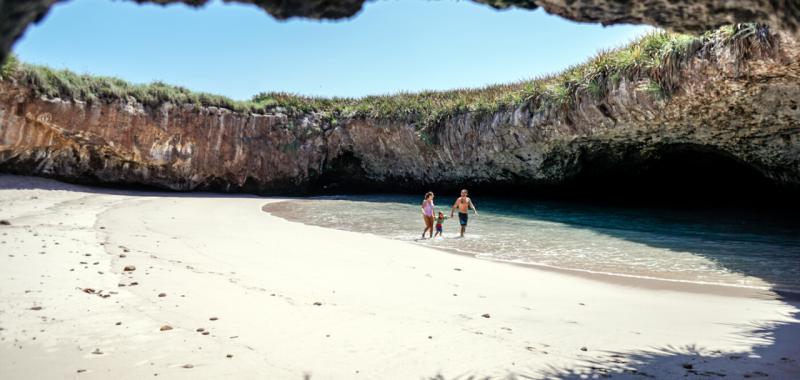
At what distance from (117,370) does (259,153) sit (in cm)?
1763

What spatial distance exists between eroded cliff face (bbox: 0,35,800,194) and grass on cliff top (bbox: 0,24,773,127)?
0.22 m

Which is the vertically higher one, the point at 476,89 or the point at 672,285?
the point at 476,89

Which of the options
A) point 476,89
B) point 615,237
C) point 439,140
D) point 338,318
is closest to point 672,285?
point 615,237

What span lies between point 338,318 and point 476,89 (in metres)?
17.4

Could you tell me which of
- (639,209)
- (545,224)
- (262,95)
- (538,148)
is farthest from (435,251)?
(262,95)

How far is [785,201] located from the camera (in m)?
14.7

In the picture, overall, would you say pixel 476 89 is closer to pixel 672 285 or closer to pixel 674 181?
pixel 674 181

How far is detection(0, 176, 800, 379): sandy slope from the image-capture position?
124 inches

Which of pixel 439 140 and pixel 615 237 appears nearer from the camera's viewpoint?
pixel 615 237

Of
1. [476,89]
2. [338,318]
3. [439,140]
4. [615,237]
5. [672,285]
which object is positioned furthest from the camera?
[476,89]

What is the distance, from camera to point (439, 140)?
61.1 ft

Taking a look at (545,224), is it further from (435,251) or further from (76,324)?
(76,324)

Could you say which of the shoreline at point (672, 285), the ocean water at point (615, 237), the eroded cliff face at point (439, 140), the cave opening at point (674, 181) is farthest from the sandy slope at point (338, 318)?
the cave opening at point (674, 181)

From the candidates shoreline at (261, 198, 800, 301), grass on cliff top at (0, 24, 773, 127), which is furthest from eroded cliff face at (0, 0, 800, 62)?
grass on cliff top at (0, 24, 773, 127)
